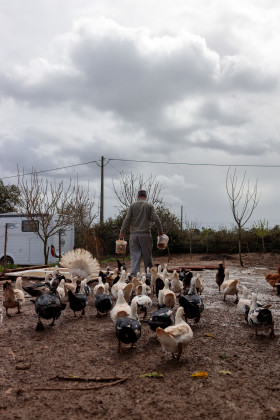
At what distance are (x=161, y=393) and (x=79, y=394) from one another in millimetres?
740

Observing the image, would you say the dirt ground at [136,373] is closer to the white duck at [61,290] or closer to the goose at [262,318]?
the goose at [262,318]

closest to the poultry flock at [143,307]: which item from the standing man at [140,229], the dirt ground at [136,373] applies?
the dirt ground at [136,373]

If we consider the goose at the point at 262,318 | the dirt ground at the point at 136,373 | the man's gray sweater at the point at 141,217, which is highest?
the man's gray sweater at the point at 141,217

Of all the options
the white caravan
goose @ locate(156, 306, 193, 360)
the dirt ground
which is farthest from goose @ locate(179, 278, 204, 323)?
the white caravan

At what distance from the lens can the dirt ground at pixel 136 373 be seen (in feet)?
10.7

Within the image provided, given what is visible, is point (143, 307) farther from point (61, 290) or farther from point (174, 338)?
point (61, 290)

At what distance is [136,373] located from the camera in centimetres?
405

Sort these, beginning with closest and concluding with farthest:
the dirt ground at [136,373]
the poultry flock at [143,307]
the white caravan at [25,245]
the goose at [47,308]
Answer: the dirt ground at [136,373], the poultry flock at [143,307], the goose at [47,308], the white caravan at [25,245]

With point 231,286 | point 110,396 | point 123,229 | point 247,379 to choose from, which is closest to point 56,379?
point 110,396

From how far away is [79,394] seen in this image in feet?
11.6

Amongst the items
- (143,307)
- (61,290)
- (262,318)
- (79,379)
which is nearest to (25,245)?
(61,290)

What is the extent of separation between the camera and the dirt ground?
10.7 feet

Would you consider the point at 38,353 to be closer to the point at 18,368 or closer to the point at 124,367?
the point at 18,368

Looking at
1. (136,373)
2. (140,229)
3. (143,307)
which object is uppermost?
(140,229)
